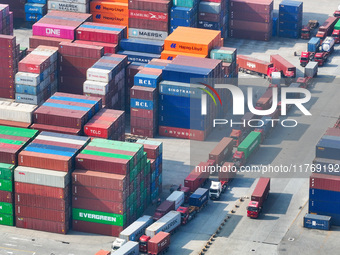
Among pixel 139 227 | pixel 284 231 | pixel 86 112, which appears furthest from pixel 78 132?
pixel 284 231

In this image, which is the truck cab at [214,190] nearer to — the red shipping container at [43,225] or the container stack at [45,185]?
the container stack at [45,185]

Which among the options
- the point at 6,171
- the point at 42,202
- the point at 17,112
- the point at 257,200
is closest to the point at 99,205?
the point at 42,202

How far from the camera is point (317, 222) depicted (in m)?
183

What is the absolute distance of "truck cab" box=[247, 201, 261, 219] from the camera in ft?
609

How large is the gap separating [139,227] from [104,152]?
13461 mm

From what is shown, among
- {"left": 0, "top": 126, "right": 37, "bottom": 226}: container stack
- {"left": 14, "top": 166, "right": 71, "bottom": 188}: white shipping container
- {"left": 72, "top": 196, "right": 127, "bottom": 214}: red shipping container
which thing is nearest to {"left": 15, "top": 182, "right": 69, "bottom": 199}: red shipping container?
{"left": 14, "top": 166, "right": 71, "bottom": 188}: white shipping container

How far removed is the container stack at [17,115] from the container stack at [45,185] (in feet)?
31.0

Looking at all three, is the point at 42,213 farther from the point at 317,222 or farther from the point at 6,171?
the point at 317,222

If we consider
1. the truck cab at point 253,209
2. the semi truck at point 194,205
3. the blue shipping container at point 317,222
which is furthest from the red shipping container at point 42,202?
the blue shipping container at point 317,222

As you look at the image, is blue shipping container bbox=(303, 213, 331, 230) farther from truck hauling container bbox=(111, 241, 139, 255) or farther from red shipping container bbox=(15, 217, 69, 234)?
red shipping container bbox=(15, 217, 69, 234)

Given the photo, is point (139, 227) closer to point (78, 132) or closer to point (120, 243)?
point (120, 243)

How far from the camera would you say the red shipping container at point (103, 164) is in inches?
7028

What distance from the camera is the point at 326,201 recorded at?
183875mm

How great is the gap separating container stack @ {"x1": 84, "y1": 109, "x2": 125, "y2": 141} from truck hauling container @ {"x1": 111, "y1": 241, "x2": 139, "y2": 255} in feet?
80.7
